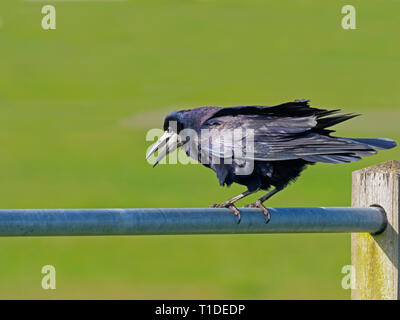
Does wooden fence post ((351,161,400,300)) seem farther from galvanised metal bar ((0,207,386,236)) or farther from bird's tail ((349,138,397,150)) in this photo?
bird's tail ((349,138,397,150))

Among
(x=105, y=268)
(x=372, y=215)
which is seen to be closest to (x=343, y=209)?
(x=372, y=215)

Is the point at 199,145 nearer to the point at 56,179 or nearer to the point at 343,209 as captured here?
the point at 343,209

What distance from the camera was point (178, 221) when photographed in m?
3.79

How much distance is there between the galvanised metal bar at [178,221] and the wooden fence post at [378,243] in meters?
0.06

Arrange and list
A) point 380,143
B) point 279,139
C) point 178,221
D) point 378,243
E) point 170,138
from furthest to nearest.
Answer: point 170,138 < point 279,139 < point 380,143 < point 378,243 < point 178,221

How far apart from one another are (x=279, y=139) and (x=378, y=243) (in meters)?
1.71

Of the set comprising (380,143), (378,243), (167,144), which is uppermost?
(167,144)

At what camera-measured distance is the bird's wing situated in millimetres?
5441

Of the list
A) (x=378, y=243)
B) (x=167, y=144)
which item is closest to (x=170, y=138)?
(x=167, y=144)

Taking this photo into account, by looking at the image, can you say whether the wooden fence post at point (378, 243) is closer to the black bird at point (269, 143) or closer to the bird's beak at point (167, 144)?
the black bird at point (269, 143)

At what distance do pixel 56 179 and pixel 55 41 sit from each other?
1135cm

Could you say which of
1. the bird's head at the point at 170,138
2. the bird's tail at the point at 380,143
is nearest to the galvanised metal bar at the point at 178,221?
the bird's tail at the point at 380,143

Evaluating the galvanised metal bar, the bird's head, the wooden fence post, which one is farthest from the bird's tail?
the bird's head

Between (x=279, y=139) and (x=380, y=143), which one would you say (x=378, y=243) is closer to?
(x=380, y=143)
